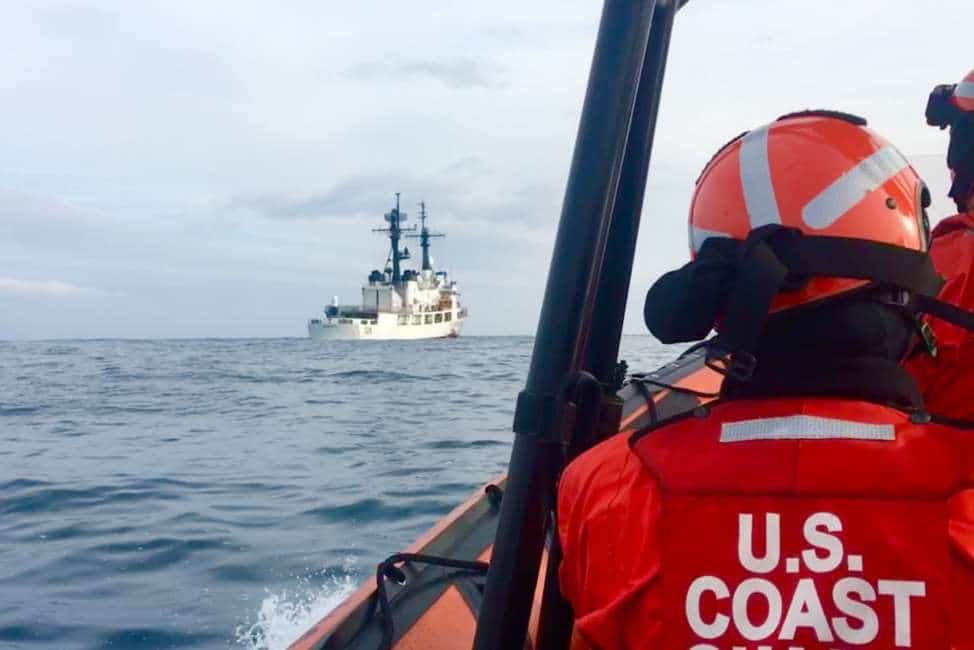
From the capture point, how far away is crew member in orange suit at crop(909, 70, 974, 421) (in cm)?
179

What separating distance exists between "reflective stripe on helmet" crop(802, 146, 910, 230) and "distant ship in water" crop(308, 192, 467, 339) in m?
49.5

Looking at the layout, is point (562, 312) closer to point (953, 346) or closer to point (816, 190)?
point (816, 190)

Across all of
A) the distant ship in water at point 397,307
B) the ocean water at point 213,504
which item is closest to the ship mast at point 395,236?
the distant ship in water at point 397,307

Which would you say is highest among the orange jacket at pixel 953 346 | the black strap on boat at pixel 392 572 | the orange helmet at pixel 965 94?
the orange helmet at pixel 965 94

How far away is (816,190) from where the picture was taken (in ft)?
3.68

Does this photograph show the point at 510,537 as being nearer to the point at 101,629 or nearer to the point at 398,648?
the point at 398,648

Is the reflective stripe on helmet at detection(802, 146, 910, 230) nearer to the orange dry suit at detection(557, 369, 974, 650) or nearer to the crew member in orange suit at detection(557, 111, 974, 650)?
the crew member in orange suit at detection(557, 111, 974, 650)

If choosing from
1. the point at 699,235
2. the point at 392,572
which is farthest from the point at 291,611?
the point at 699,235

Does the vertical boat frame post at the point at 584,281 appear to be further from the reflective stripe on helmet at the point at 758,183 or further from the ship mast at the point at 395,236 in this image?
the ship mast at the point at 395,236

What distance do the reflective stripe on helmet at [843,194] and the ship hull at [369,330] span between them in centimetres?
4946

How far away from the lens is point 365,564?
4828 millimetres

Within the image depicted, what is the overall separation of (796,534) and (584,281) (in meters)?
0.44

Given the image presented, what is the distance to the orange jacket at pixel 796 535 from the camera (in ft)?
3.16

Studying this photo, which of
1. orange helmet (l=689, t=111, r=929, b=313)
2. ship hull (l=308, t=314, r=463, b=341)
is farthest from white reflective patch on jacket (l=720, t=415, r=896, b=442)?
ship hull (l=308, t=314, r=463, b=341)
